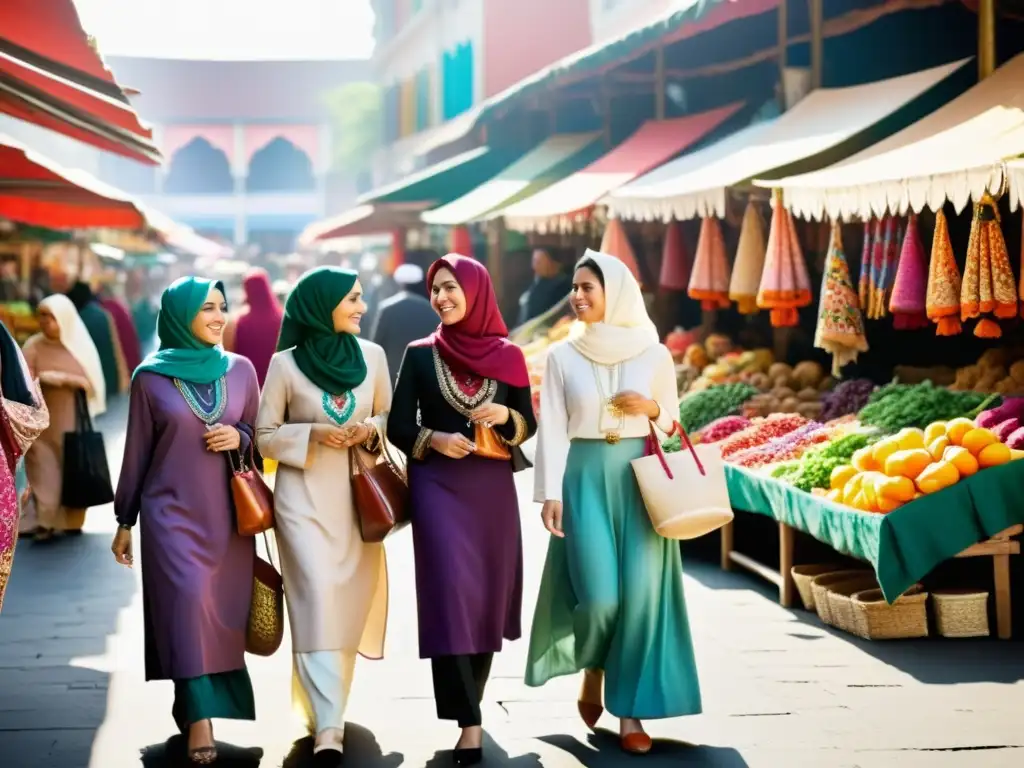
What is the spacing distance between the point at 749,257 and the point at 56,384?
15.0 ft

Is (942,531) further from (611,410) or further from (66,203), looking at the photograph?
(66,203)

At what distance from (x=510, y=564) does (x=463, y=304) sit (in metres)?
0.90

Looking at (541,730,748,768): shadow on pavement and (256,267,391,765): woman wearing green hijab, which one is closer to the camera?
(541,730,748,768): shadow on pavement

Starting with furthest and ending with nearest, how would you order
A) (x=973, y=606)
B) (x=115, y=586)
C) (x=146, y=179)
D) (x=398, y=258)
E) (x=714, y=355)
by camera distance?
1. (x=146, y=179)
2. (x=398, y=258)
3. (x=714, y=355)
4. (x=115, y=586)
5. (x=973, y=606)

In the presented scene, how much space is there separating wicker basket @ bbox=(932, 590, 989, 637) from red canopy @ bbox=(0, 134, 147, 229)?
7.02 m

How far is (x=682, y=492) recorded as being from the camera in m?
5.43

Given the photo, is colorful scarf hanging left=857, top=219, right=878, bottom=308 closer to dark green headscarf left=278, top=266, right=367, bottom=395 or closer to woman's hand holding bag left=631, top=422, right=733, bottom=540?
woman's hand holding bag left=631, top=422, right=733, bottom=540

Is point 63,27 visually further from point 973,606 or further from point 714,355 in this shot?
point 714,355

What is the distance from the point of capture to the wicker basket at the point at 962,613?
23.8 feet

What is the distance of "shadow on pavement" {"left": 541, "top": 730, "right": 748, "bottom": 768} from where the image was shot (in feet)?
17.5

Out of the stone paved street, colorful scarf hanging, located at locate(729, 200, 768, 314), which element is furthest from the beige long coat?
colorful scarf hanging, located at locate(729, 200, 768, 314)

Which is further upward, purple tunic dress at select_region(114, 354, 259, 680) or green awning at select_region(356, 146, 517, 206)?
green awning at select_region(356, 146, 517, 206)

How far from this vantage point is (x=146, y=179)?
56.8 meters

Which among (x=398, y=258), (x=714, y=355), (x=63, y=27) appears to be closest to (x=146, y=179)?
(x=398, y=258)
